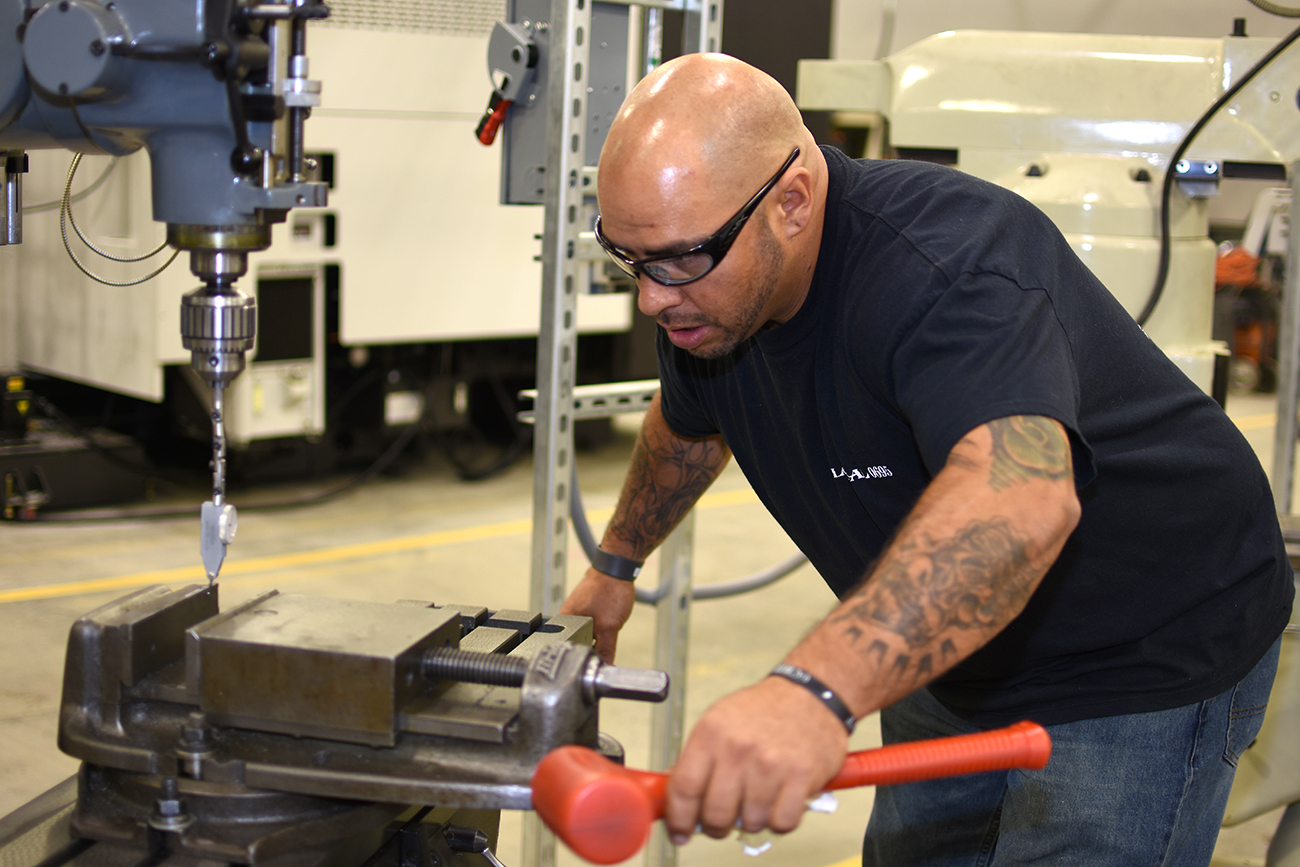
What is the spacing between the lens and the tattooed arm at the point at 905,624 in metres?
0.77

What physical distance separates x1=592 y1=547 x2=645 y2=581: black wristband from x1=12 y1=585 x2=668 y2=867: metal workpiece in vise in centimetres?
50

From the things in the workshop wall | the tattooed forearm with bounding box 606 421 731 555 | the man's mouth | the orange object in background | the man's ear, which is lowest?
the orange object in background

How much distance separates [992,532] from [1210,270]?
1410 millimetres

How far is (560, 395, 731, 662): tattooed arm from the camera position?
4.68 ft

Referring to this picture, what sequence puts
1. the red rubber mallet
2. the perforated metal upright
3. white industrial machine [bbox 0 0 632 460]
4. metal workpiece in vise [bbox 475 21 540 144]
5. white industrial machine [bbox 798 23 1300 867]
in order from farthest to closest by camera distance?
white industrial machine [bbox 0 0 632 460] → white industrial machine [bbox 798 23 1300 867] → metal workpiece in vise [bbox 475 21 540 144] → the perforated metal upright → the red rubber mallet

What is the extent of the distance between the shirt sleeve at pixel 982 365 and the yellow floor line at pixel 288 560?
8.25 feet

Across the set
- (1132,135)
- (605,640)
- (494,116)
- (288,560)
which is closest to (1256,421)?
(1132,135)

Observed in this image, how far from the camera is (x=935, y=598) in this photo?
2.88 feet

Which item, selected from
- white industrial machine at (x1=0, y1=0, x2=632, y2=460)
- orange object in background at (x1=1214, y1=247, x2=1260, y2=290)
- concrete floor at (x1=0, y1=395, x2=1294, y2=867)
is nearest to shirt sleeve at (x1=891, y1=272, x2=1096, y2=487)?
concrete floor at (x1=0, y1=395, x2=1294, y2=867)

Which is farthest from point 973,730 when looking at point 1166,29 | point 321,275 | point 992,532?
point 1166,29

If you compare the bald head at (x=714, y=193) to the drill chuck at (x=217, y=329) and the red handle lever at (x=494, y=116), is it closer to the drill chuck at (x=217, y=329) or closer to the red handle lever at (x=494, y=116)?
the drill chuck at (x=217, y=329)

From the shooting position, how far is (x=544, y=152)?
1894 millimetres

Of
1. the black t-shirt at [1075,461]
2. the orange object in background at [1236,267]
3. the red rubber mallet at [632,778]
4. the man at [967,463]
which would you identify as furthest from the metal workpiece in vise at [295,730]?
the orange object in background at [1236,267]

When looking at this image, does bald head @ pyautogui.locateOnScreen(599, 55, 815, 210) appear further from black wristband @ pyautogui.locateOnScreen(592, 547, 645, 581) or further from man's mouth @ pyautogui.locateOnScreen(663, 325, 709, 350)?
black wristband @ pyautogui.locateOnScreen(592, 547, 645, 581)
